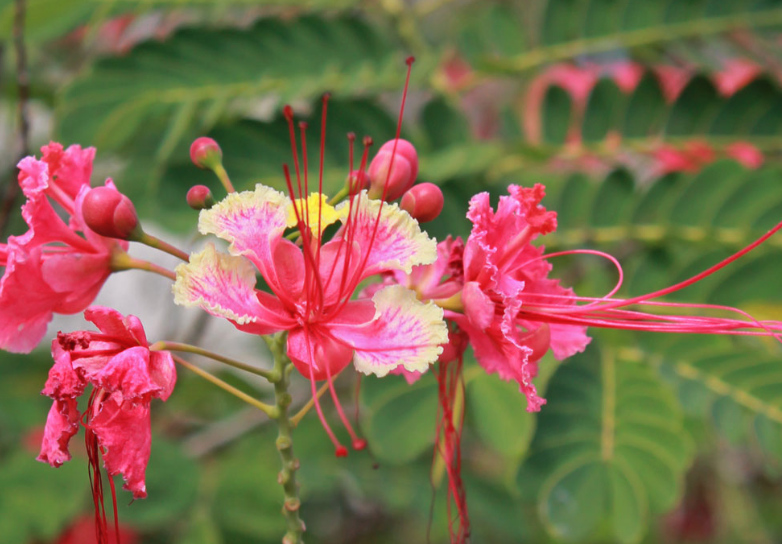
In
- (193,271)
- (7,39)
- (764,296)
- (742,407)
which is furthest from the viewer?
(7,39)

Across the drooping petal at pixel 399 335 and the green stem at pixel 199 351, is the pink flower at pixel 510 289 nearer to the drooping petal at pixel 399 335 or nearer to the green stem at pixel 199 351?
the drooping petal at pixel 399 335

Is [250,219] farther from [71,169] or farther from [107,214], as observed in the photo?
[71,169]

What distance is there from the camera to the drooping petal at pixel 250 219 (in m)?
0.91

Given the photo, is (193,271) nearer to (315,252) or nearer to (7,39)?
(315,252)

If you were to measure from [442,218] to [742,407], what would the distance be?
0.74m

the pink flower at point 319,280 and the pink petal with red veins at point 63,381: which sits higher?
the pink flower at point 319,280

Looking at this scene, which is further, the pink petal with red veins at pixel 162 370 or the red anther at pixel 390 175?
the red anther at pixel 390 175

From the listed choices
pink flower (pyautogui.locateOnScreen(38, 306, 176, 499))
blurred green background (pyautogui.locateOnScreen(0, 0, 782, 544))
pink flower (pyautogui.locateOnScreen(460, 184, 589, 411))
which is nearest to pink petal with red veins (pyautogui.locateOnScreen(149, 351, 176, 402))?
pink flower (pyautogui.locateOnScreen(38, 306, 176, 499))

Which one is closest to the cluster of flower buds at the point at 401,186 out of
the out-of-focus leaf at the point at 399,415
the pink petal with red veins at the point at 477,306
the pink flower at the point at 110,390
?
the pink petal with red veins at the point at 477,306

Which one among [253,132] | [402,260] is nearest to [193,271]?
[402,260]

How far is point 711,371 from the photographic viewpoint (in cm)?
161

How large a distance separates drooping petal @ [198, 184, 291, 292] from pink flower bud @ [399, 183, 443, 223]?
16 centimetres

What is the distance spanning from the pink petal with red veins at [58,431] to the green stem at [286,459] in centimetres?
23

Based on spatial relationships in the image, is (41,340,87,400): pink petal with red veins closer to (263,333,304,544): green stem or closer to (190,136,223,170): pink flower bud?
(263,333,304,544): green stem
